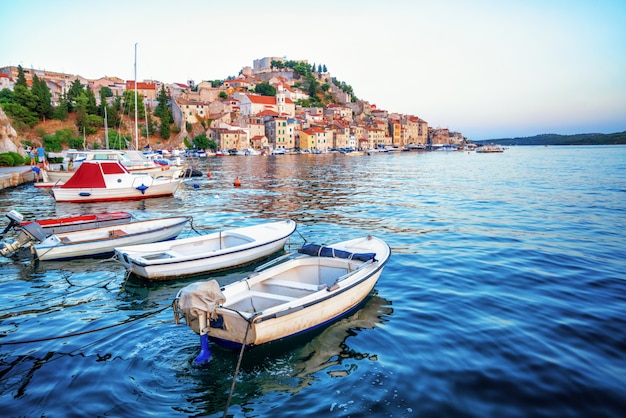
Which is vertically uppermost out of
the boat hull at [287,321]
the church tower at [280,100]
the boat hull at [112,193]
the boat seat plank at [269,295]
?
the church tower at [280,100]

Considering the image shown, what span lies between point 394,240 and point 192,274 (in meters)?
6.94

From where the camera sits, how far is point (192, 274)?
9391mm

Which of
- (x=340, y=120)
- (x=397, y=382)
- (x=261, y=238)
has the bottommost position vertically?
(x=397, y=382)

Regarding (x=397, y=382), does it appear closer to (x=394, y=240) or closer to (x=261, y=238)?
(x=261, y=238)

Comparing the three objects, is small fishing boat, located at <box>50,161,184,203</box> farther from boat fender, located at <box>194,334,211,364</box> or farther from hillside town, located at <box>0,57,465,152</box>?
hillside town, located at <box>0,57,465,152</box>

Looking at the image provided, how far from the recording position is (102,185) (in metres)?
21.9

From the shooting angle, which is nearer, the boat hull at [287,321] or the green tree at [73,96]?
the boat hull at [287,321]

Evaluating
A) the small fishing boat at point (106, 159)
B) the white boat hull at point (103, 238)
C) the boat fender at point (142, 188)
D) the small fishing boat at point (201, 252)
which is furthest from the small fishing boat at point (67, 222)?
the small fishing boat at point (106, 159)

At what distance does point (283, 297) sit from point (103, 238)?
6.71 m

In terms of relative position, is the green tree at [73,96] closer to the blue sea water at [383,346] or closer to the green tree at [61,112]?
the green tree at [61,112]

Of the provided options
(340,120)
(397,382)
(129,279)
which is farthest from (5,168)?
(340,120)

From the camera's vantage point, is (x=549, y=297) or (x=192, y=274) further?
(x=192, y=274)

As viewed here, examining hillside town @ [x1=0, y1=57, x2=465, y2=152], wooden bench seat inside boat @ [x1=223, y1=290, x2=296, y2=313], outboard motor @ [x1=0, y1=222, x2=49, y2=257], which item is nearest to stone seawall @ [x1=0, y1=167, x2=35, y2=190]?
outboard motor @ [x1=0, y1=222, x2=49, y2=257]

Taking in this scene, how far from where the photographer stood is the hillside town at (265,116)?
97.6m
